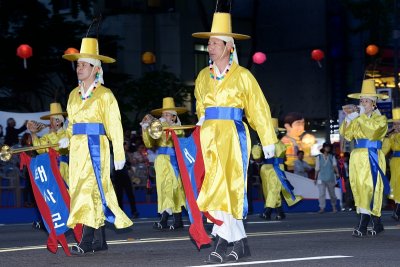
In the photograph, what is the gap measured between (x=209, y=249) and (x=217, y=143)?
5.81ft

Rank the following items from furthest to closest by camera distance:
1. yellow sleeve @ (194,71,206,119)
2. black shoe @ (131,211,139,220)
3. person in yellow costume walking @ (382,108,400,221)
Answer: black shoe @ (131,211,139,220) → person in yellow costume walking @ (382,108,400,221) → yellow sleeve @ (194,71,206,119)

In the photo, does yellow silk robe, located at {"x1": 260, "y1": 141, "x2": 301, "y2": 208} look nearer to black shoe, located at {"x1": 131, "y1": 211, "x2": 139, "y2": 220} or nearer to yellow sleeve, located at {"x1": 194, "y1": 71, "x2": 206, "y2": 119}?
black shoe, located at {"x1": 131, "y1": 211, "x2": 139, "y2": 220}

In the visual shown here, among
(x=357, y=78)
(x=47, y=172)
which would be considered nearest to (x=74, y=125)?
(x=47, y=172)

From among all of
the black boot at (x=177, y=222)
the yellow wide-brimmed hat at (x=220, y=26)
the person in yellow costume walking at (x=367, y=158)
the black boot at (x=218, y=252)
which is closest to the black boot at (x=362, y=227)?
the person in yellow costume walking at (x=367, y=158)

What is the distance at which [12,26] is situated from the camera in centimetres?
2827

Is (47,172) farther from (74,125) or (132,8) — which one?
(132,8)

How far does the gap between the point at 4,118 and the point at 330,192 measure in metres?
7.64

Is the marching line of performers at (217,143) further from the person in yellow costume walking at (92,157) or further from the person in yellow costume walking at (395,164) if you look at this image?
the person in yellow costume walking at (395,164)

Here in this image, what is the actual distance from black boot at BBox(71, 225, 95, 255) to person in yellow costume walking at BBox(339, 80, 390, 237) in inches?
164

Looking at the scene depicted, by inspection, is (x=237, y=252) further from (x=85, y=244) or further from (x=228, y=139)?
(x=85, y=244)

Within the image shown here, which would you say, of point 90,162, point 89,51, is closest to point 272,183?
point 89,51

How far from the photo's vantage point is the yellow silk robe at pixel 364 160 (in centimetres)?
1342

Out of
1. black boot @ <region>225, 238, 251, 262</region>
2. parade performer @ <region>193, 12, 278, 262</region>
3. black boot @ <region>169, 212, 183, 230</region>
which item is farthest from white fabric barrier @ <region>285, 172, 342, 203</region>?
black boot @ <region>225, 238, 251, 262</region>

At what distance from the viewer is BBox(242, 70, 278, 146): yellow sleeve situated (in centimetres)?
988
